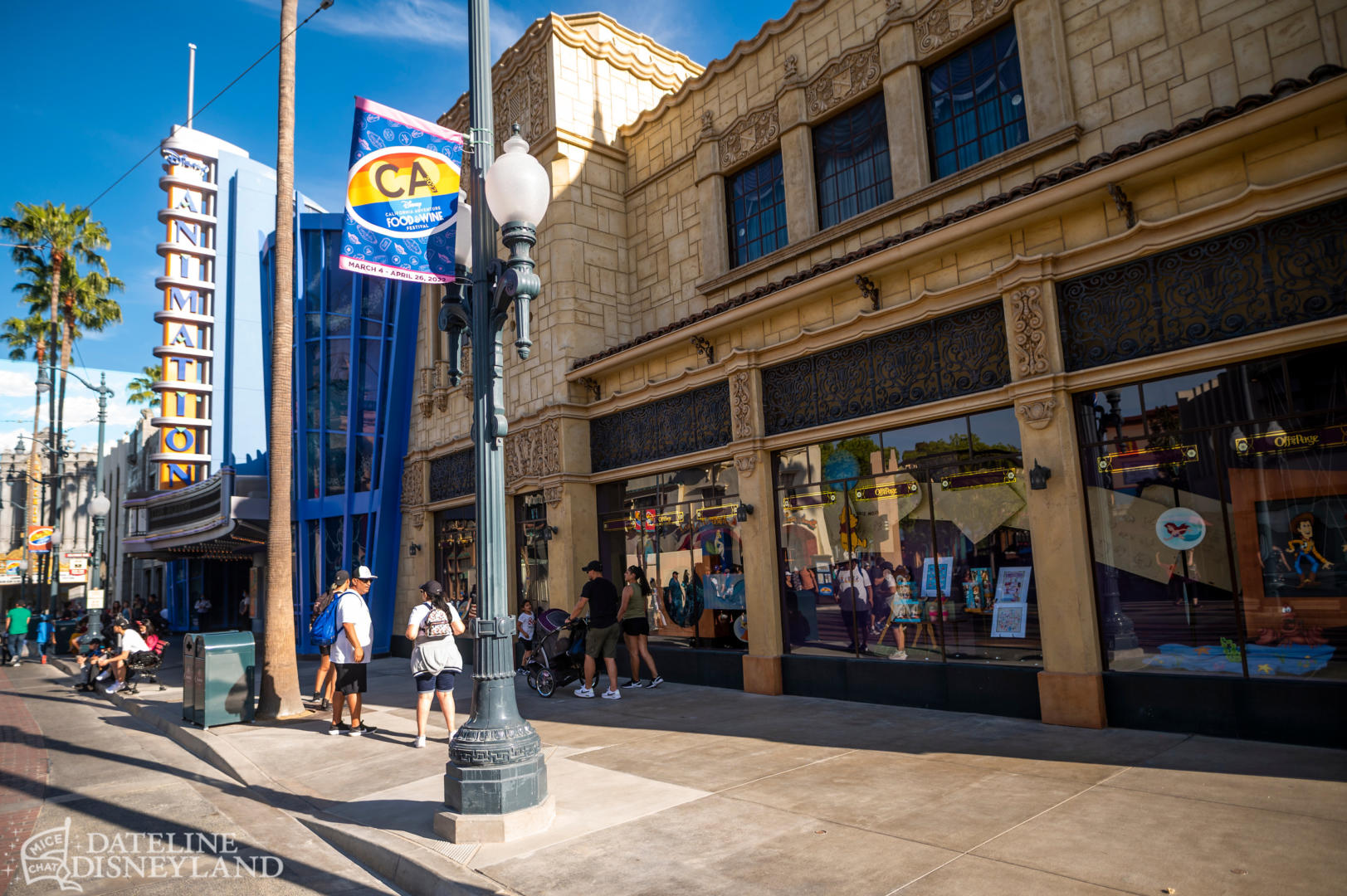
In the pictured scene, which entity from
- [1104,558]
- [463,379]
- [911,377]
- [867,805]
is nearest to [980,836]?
[867,805]

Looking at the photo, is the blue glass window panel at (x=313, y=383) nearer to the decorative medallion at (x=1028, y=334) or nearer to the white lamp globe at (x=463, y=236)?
the white lamp globe at (x=463, y=236)

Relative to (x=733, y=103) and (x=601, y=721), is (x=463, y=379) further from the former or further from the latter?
(x=601, y=721)

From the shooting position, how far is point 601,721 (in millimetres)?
9367

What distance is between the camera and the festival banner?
648 centimetres

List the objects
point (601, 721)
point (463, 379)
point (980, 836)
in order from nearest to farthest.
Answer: point (980, 836)
point (601, 721)
point (463, 379)

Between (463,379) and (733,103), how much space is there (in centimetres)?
807

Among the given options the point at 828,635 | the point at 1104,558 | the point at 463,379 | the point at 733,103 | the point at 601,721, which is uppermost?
the point at 733,103

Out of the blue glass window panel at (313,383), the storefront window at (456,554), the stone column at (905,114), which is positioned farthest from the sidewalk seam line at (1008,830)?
the blue glass window panel at (313,383)

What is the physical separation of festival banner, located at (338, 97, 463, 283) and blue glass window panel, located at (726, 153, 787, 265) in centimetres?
680

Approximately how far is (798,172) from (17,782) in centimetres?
1216

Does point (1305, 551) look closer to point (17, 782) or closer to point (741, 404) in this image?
point (741, 404)

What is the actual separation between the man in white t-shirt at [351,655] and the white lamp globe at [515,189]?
220 inches

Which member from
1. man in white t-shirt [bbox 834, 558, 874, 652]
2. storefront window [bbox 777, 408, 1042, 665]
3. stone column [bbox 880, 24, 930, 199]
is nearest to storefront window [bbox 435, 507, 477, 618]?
storefront window [bbox 777, 408, 1042, 665]

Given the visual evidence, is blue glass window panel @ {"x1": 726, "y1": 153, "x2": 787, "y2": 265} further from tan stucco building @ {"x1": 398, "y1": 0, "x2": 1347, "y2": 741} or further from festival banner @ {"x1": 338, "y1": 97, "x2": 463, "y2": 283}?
festival banner @ {"x1": 338, "y1": 97, "x2": 463, "y2": 283}
